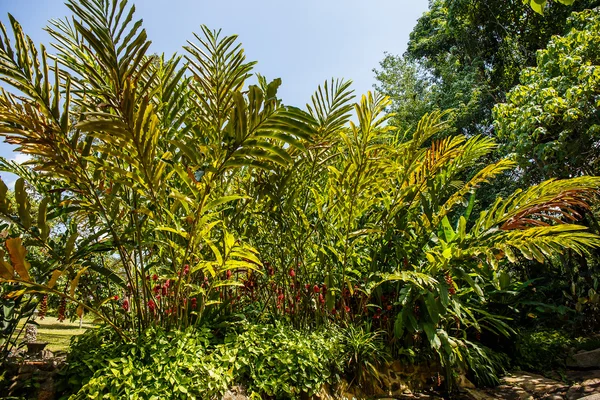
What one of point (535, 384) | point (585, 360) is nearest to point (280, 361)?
point (535, 384)

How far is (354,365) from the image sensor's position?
2.22 meters

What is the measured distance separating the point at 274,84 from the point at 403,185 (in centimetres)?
153

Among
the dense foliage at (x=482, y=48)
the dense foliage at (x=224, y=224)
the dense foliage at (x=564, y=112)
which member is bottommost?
the dense foliage at (x=224, y=224)

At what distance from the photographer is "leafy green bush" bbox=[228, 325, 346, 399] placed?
5.75 ft

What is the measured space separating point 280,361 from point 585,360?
3042 millimetres

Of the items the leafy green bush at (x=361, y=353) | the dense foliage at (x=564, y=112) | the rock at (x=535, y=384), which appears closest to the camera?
the leafy green bush at (x=361, y=353)

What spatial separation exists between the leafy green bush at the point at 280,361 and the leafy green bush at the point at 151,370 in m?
0.16

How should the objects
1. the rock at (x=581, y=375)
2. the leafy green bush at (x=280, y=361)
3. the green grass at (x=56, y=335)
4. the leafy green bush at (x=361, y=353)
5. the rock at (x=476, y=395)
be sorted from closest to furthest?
the leafy green bush at (x=280, y=361), the leafy green bush at (x=361, y=353), the rock at (x=476, y=395), the rock at (x=581, y=375), the green grass at (x=56, y=335)

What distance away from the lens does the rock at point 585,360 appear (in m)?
3.16

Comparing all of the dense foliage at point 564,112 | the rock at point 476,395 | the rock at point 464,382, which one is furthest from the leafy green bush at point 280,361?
the dense foliage at point 564,112

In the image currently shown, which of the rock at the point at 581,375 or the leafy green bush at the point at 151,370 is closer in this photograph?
the leafy green bush at the point at 151,370

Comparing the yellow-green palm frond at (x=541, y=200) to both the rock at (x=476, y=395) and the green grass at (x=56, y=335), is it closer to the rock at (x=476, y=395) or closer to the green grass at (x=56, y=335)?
the rock at (x=476, y=395)

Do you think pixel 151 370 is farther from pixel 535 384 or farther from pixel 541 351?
pixel 541 351

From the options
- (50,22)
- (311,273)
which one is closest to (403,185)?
(311,273)
